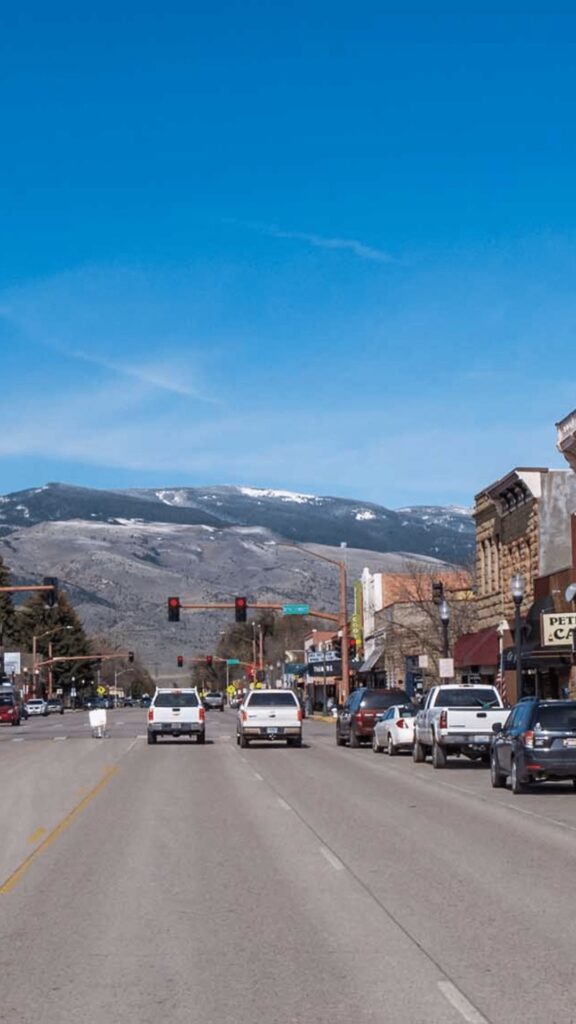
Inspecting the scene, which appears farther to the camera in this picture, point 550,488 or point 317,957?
point 550,488

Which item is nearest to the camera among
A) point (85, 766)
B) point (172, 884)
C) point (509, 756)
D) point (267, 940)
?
point (267, 940)

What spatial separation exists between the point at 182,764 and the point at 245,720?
904cm

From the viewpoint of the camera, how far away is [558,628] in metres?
44.4

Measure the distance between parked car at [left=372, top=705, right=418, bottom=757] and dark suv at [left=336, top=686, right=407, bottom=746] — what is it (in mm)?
2922

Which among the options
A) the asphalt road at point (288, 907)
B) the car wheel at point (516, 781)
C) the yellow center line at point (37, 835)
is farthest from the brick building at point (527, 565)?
the yellow center line at point (37, 835)

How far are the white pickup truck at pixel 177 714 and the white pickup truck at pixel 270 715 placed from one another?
2.74 metres

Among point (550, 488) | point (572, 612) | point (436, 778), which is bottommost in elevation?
point (436, 778)

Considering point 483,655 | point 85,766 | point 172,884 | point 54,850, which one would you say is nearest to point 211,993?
point 172,884

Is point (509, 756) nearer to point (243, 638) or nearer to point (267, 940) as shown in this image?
point (267, 940)

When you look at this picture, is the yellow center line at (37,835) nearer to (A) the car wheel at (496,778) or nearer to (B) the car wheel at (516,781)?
(B) the car wheel at (516,781)

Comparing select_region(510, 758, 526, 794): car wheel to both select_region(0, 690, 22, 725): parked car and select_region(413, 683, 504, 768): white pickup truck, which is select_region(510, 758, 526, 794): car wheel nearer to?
select_region(413, 683, 504, 768): white pickup truck

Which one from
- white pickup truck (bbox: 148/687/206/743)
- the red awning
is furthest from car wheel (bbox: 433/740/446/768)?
the red awning

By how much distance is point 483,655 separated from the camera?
58.6 meters

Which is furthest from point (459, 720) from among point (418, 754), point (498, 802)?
point (498, 802)
